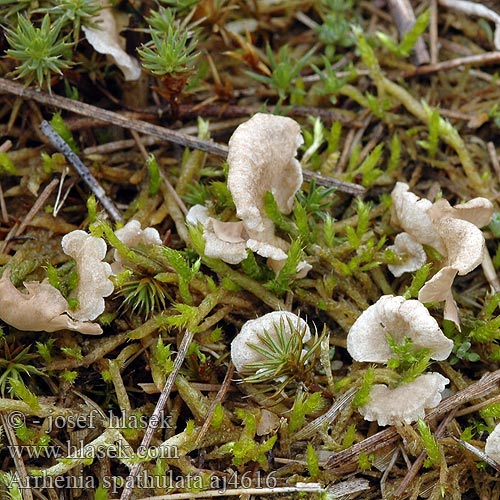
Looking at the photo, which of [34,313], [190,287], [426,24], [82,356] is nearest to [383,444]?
[190,287]

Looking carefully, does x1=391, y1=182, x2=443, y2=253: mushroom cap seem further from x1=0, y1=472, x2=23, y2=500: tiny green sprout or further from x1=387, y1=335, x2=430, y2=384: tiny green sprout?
x1=0, y1=472, x2=23, y2=500: tiny green sprout

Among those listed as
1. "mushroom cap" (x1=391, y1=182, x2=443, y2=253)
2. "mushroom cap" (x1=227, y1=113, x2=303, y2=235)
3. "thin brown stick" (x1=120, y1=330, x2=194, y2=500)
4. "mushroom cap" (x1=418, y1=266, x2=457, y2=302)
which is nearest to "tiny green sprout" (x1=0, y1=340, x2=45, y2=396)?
"thin brown stick" (x1=120, y1=330, x2=194, y2=500)

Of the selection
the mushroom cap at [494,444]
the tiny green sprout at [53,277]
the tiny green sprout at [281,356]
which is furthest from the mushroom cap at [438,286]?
the tiny green sprout at [53,277]

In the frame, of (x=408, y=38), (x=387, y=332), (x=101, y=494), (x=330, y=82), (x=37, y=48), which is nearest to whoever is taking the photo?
(x=101, y=494)

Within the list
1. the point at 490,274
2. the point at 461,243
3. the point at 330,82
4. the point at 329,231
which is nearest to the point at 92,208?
the point at 329,231

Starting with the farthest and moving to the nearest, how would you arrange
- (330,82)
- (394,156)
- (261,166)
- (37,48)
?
1. (330,82)
2. (394,156)
3. (37,48)
4. (261,166)

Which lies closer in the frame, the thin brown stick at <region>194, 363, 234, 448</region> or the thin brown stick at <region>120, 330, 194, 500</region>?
the thin brown stick at <region>120, 330, 194, 500</region>

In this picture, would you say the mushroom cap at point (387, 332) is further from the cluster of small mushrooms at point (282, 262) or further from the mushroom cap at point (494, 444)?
the mushroom cap at point (494, 444)

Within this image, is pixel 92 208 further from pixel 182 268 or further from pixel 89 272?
pixel 182 268
